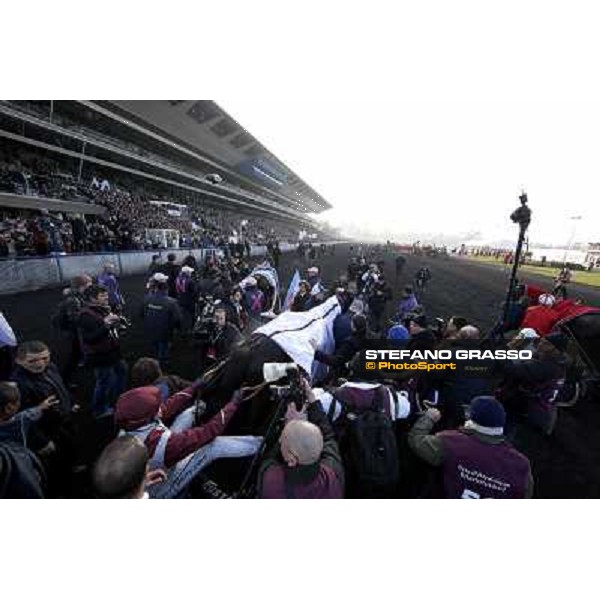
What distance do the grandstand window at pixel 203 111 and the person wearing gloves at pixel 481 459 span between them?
38.3 meters

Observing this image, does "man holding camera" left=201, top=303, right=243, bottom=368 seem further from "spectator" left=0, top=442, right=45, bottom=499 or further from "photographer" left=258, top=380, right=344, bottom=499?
"photographer" left=258, top=380, right=344, bottom=499

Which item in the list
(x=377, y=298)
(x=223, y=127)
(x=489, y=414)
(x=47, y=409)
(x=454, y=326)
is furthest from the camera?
(x=223, y=127)

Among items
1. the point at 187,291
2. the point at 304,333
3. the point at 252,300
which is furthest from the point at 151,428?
the point at 187,291

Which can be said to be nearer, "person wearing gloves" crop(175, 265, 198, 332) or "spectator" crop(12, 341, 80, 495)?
"spectator" crop(12, 341, 80, 495)

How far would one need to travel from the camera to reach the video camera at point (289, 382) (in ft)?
9.23

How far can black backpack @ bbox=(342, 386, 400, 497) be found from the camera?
8.11ft

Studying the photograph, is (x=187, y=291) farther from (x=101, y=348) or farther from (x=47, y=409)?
(x=47, y=409)

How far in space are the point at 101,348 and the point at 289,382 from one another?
2606 millimetres

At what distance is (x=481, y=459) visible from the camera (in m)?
2.28

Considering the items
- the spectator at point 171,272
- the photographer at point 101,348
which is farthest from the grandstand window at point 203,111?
the photographer at point 101,348

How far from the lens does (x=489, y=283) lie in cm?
1636

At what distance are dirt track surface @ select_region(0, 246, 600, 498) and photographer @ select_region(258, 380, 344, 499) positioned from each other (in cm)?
261

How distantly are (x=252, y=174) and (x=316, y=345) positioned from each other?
56037mm

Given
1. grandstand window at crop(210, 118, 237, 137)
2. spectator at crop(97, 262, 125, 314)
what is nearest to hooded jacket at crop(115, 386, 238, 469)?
spectator at crop(97, 262, 125, 314)
